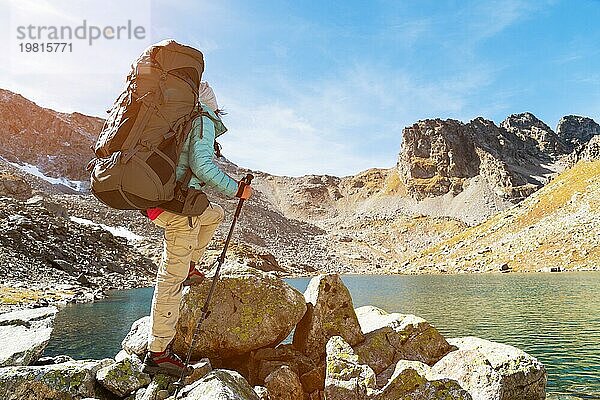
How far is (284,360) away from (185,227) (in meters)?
6.39

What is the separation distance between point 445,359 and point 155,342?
27.9 feet

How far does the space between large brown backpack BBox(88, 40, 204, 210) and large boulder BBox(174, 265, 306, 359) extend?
18.4ft

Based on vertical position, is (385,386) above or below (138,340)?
below

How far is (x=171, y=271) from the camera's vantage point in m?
8.41

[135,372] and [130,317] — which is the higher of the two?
[135,372]

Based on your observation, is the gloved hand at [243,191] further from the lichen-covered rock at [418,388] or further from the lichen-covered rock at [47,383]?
the lichen-covered rock at [47,383]

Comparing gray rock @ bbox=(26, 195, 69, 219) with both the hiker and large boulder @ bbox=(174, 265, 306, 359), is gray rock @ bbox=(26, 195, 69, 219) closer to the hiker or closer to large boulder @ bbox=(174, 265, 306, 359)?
large boulder @ bbox=(174, 265, 306, 359)

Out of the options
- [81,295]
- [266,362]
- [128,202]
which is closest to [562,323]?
[266,362]

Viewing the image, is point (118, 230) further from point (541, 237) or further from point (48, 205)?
point (541, 237)

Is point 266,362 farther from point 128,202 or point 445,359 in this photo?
point 128,202

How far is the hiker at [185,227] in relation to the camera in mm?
7727

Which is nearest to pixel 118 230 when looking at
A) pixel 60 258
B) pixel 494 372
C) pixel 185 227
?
pixel 60 258

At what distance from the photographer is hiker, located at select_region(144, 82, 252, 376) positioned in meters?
7.73

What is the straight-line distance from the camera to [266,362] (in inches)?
494
